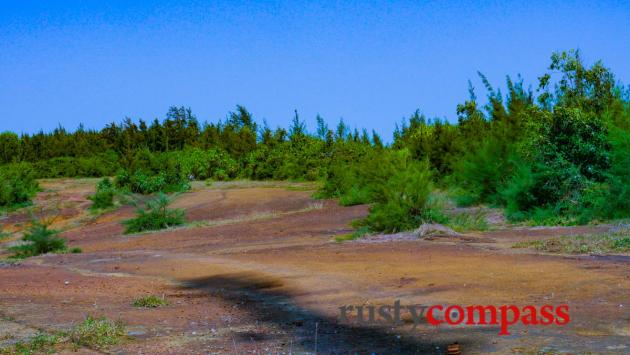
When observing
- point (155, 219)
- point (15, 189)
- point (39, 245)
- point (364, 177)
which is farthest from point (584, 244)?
point (15, 189)

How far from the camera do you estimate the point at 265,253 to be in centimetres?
1647

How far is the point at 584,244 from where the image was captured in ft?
42.3

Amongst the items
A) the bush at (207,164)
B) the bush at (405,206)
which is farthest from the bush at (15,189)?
the bush at (405,206)

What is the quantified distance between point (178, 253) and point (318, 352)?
12236 mm

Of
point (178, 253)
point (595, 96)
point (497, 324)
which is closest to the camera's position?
point (497, 324)

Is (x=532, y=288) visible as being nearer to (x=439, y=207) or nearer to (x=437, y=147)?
(x=439, y=207)

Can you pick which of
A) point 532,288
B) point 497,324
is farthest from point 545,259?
point 497,324

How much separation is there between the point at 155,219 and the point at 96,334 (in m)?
20.5

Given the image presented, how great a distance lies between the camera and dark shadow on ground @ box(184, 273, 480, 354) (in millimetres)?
6539

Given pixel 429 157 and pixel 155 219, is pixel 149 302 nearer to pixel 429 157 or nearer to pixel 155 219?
pixel 155 219

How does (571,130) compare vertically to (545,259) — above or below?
above

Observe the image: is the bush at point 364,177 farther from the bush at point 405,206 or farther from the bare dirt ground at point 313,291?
the bare dirt ground at point 313,291

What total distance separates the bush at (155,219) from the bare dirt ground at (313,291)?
610 centimetres

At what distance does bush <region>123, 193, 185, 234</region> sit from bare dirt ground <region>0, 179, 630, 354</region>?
20.0ft
